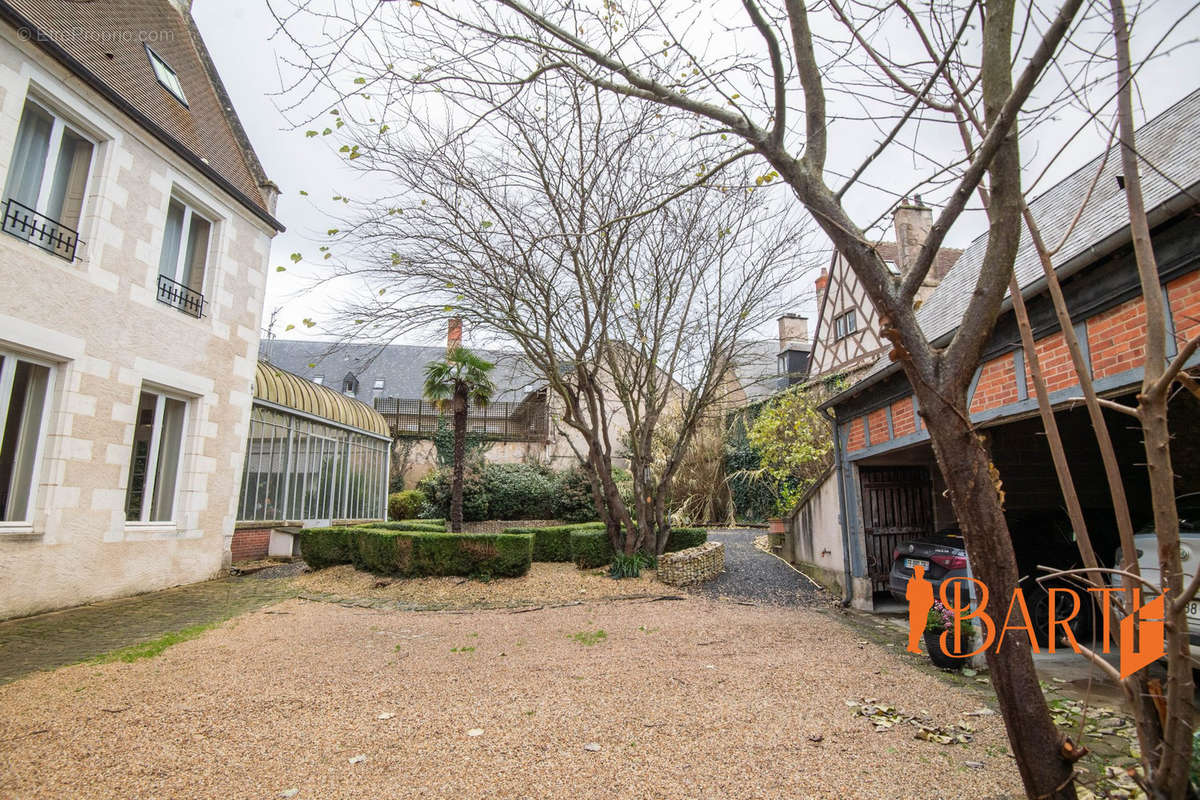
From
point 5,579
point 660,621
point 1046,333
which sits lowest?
point 660,621

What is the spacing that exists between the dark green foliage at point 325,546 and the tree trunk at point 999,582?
9709 millimetres

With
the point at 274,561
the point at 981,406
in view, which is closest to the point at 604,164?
the point at 981,406

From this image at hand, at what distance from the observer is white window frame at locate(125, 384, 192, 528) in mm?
7496

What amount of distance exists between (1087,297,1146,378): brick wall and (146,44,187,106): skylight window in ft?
37.0

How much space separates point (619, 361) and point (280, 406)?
6.31m

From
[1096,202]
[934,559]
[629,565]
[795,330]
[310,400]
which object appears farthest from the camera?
[795,330]

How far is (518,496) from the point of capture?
17.0 metres

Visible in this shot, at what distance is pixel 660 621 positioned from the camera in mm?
6750

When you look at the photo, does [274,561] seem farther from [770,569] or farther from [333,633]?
[770,569]

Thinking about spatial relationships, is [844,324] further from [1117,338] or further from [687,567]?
[1117,338]

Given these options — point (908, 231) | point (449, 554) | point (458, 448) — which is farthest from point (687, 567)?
point (908, 231)

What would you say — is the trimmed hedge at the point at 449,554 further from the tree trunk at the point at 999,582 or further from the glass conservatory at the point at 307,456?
the tree trunk at the point at 999,582

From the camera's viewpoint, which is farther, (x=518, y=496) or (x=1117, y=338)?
(x=518, y=496)

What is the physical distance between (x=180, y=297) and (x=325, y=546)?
4375 millimetres
